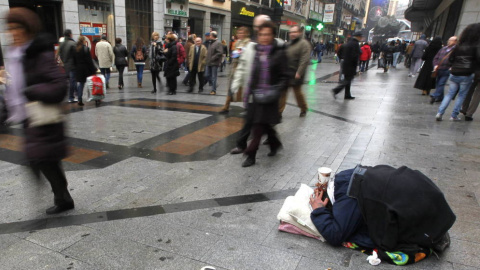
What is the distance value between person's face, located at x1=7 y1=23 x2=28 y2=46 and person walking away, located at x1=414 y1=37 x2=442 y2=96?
33.2 feet

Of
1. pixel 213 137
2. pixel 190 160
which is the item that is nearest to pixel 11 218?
pixel 190 160

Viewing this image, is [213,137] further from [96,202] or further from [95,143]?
[96,202]

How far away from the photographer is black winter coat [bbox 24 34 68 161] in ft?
8.36

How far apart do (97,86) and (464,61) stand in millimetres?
7576

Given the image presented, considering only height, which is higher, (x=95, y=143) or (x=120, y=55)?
(x=120, y=55)

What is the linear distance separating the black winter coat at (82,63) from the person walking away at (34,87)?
4.79m

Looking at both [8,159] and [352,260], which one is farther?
[8,159]

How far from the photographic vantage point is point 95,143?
522 centimetres

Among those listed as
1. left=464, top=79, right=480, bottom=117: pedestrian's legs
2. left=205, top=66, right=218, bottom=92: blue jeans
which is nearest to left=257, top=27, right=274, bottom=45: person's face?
left=464, top=79, right=480, bottom=117: pedestrian's legs

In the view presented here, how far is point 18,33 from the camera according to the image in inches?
103

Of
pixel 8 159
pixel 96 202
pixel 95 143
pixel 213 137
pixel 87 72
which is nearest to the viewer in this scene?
pixel 96 202

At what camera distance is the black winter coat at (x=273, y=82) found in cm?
401

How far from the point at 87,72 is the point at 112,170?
163 inches

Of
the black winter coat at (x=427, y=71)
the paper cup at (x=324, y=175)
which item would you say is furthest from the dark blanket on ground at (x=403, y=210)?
the black winter coat at (x=427, y=71)
